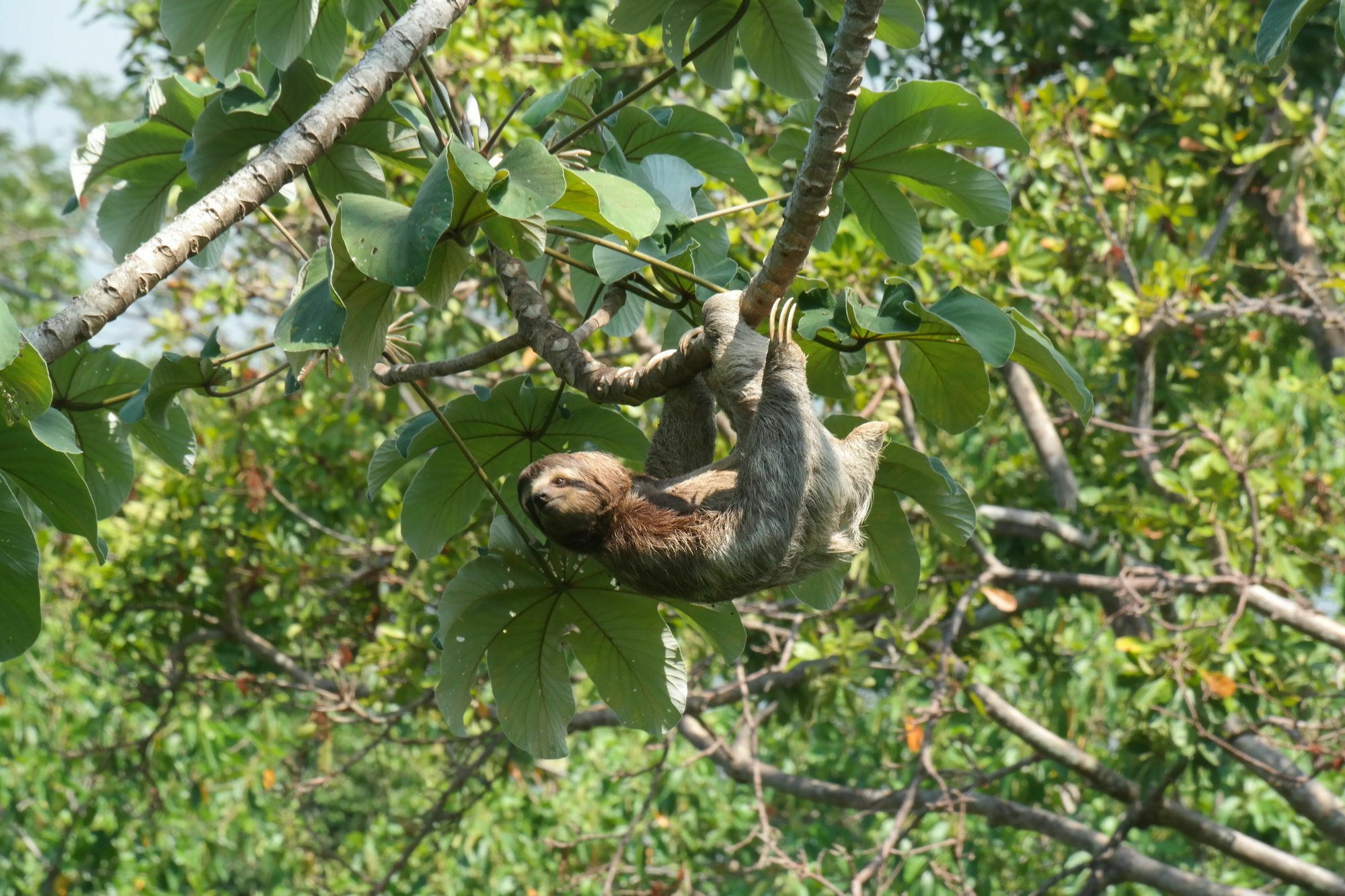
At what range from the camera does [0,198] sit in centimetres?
2114

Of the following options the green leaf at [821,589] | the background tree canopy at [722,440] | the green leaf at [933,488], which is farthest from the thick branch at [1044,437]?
the green leaf at [933,488]

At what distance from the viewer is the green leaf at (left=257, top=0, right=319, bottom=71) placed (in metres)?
2.48

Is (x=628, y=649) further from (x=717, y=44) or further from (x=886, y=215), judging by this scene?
(x=717, y=44)

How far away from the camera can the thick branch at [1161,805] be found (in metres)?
4.95

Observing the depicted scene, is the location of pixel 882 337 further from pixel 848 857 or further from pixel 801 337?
pixel 848 857

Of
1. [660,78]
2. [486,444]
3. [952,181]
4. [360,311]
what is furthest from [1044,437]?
[360,311]

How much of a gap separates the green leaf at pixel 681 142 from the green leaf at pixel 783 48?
193mm

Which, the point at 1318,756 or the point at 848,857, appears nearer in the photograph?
the point at 1318,756

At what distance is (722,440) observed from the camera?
5641mm

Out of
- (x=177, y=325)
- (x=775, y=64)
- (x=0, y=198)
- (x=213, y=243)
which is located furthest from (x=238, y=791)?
(x=0, y=198)

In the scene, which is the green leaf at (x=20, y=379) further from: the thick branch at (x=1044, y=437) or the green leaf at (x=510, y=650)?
the thick branch at (x=1044, y=437)

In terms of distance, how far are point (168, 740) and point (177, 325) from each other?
7.87 feet

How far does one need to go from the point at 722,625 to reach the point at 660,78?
44.0 inches

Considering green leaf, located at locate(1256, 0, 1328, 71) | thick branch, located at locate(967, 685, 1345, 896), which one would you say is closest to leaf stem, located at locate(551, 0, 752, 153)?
green leaf, located at locate(1256, 0, 1328, 71)
